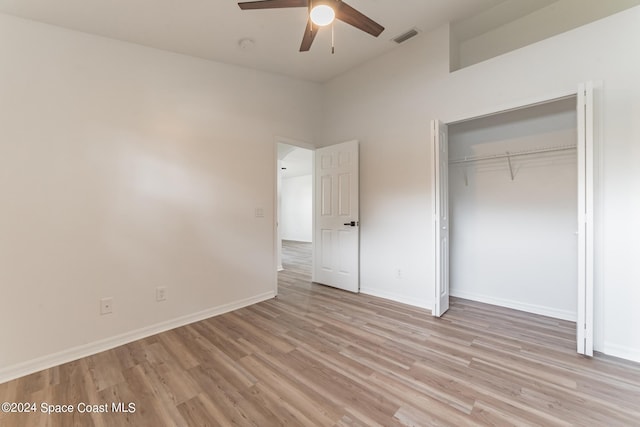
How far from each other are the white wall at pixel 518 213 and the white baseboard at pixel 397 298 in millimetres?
714

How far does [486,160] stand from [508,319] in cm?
188

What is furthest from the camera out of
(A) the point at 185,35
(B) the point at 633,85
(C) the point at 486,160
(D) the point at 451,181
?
(D) the point at 451,181

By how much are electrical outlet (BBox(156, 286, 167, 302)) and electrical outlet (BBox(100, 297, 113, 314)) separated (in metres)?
0.38

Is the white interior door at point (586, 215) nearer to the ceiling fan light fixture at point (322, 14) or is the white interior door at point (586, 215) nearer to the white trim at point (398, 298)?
the white trim at point (398, 298)

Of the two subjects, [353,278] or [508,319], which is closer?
[508,319]

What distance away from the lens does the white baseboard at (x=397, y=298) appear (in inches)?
124

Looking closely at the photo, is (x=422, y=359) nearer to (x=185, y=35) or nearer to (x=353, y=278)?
(x=353, y=278)

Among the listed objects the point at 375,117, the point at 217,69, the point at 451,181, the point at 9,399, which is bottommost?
the point at 9,399

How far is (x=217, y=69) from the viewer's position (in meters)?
3.10

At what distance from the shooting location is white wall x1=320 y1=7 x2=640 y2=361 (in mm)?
2100

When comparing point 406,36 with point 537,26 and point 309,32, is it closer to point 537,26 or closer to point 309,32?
point 537,26

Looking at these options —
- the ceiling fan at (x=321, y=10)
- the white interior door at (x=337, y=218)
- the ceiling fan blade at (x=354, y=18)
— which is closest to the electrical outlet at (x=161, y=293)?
the white interior door at (x=337, y=218)

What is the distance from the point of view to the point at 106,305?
2387mm

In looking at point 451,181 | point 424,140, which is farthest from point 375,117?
point 451,181
